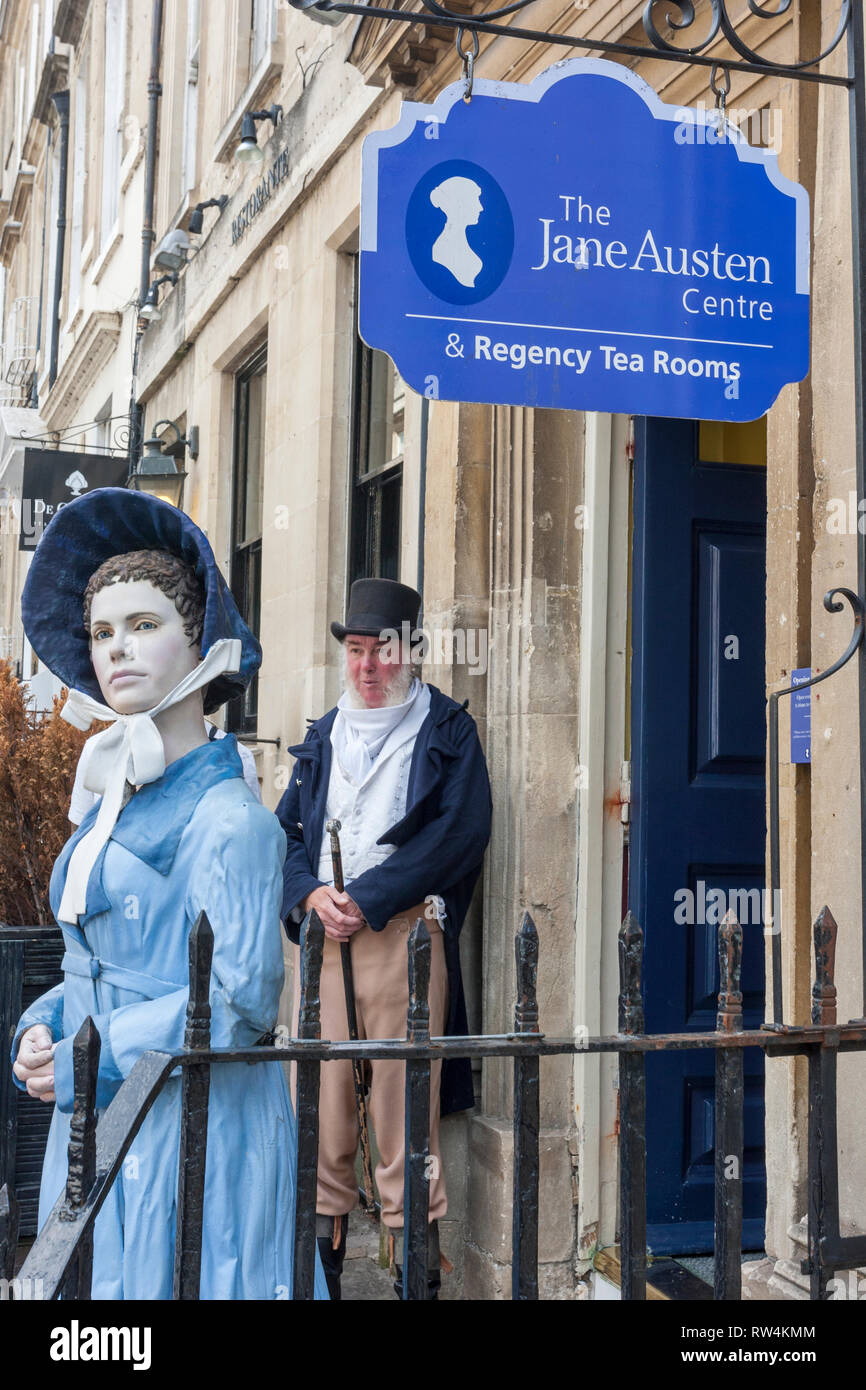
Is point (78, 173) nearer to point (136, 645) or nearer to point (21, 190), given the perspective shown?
point (21, 190)

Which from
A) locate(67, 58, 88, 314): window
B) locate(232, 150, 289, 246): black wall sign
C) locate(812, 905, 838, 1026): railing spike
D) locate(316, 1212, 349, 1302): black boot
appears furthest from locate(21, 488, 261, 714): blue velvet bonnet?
locate(67, 58, 88, 314): window

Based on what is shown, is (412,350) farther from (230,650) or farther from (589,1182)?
(589,1182)

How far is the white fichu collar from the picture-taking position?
2584 millimetres

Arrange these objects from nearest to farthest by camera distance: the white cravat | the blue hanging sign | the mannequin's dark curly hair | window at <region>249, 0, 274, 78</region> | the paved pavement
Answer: the blue hanging sign
the mannequin's dark curly hair
the white cravat
the paved pavement
window at <region>249, 0, 274, 78</region>

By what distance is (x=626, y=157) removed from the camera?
2.65m

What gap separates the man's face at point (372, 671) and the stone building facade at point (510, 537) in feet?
1.01

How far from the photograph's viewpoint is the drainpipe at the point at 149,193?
1069 cm

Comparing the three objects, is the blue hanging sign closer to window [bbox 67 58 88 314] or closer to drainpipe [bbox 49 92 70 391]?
window [bbox 67 58 88 314]

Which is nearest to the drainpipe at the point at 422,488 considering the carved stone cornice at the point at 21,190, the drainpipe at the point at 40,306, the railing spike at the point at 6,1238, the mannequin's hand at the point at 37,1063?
the mannequin's hand at the point at 37,1063

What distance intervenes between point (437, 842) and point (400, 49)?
288 cm

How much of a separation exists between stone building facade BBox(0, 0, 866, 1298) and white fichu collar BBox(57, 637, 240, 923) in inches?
52.1

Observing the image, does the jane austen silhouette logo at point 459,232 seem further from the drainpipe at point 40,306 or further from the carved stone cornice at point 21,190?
the carved stone cornice at point 21,190

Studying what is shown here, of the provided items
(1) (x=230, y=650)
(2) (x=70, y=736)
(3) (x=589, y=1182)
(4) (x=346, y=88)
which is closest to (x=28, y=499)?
(4) (x=346, y=88)
